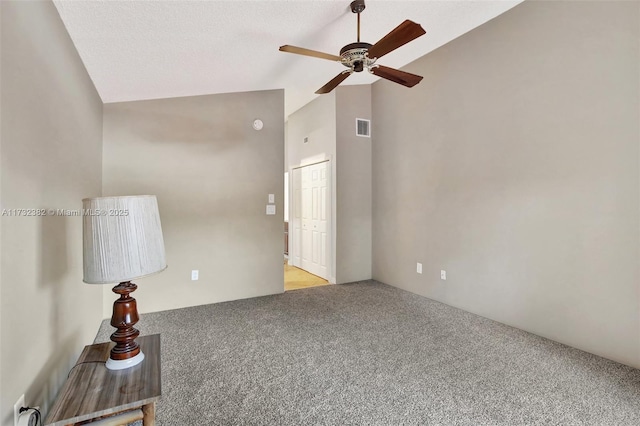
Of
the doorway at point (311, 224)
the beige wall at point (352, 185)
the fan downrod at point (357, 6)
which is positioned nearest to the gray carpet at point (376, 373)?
the beige wall at point (352, 185)

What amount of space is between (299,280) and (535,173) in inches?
136

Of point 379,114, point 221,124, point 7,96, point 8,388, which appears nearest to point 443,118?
point 379,114

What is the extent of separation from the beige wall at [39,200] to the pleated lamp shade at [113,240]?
259 millimetres

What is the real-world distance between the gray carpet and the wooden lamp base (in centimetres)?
50

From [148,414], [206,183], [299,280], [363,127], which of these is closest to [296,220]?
[299,280]

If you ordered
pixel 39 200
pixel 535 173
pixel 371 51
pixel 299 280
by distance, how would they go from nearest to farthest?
pixel 39 200 < pixel 371 51 < pixel 535 173 < pixel 299 280

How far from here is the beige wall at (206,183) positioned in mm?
3439

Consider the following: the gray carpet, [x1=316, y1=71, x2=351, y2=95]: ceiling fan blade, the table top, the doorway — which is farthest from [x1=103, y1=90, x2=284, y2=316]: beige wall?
the table top

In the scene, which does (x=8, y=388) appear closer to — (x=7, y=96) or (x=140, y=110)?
(x=7, y=96)

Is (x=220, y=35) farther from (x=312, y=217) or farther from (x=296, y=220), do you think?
(x=296, y=220)

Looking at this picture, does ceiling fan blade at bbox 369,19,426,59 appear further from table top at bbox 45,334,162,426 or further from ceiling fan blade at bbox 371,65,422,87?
table top at bbox 45,334,162,426

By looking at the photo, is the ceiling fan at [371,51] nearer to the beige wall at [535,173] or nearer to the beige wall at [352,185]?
the beige wall at [535,173]

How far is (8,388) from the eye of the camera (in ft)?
3.95

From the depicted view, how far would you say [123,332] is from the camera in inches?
57.9
